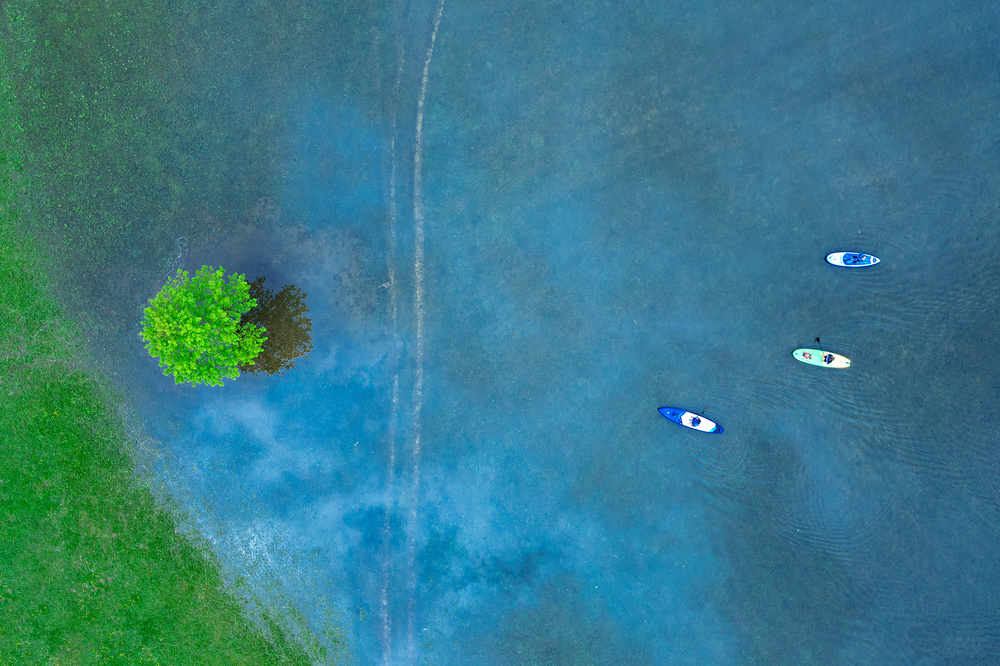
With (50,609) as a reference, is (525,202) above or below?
above

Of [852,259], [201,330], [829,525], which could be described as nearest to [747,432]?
[829,525]

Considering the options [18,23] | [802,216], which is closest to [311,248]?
[18,23]

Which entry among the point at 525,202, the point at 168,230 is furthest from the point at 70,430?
the point at 525,202

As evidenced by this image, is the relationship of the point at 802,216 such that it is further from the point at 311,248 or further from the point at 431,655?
the point at 431,655

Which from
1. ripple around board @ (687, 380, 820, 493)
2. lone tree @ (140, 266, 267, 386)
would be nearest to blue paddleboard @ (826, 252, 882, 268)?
ripple around board @ (687, 380, 820, 493)

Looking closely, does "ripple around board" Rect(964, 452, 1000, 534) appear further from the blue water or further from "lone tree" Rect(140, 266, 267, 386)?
"lone tree" Rect(140, 266, 267, 386)

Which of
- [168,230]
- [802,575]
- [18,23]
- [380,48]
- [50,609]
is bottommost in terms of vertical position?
[802,575]

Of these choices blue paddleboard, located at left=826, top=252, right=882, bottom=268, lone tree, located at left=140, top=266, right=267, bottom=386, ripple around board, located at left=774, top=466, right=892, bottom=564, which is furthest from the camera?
ripple around board, located at left=774, top=466, right=892, bottom=564

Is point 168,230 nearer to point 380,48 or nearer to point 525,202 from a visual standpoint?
point 380,48
